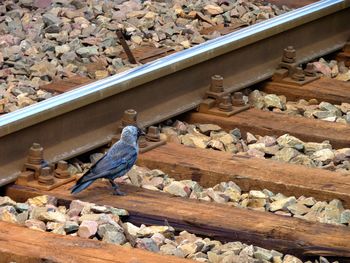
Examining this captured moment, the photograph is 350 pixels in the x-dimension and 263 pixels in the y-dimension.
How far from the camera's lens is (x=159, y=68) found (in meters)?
6.65

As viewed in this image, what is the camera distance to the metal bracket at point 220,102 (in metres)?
6.85

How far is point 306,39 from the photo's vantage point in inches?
318

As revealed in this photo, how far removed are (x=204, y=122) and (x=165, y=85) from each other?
0.92 ft

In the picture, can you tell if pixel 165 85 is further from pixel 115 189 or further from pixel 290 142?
pixel 115 189

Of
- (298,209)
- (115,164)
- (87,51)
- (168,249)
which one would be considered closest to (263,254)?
(168,249)

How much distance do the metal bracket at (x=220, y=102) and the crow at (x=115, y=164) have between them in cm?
136

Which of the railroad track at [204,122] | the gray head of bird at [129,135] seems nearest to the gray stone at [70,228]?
the railroad track at [204,122]

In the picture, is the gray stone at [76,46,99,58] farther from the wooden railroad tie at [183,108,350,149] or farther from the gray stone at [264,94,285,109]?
the gray stone at [264,94,285,109]

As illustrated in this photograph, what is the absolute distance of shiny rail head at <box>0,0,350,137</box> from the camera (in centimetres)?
578

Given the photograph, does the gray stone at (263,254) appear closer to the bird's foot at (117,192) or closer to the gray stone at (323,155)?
the bird's foot at (117,192)

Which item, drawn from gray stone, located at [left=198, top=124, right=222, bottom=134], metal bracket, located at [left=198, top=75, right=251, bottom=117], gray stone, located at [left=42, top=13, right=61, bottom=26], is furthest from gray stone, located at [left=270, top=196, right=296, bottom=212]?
gray stone, located at [left=42, top=13, right=61, bottom=26]

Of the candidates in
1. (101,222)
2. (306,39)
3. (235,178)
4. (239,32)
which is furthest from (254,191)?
(306,39)

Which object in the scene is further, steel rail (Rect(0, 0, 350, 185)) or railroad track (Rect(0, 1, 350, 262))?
steel rail (Rect(0, 0, 350, 185))

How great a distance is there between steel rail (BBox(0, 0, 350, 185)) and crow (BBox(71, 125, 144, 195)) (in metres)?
0.40
